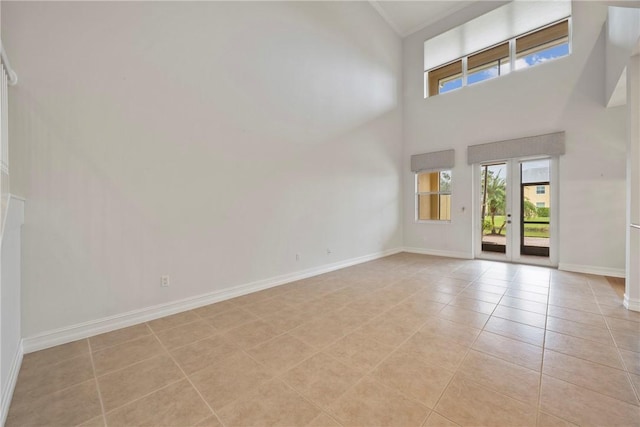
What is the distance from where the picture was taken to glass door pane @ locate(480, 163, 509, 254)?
17.8 ft

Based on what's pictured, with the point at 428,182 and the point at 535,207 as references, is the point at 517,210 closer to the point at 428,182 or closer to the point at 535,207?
the point at 535,207

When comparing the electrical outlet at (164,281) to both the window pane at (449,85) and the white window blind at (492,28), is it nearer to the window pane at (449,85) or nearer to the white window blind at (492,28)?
the window pane at (449,85)

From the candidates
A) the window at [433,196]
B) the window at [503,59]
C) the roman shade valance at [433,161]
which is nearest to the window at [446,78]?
the window at [503,59]

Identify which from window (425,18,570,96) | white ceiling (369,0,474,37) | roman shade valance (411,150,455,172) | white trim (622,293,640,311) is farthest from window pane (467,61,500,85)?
white trim (622,293,640,311)

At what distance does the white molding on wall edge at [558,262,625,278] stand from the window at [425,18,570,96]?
3.87 m

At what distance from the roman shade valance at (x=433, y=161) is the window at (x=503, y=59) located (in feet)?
5.36

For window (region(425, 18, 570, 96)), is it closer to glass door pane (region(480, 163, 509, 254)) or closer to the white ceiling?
the white ceiling

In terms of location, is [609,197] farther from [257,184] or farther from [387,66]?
[257,184]

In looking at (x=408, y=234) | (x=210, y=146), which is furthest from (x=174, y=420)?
(x=408, y=234)

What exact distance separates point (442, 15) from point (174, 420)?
8235mm

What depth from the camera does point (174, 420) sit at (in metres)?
1.45

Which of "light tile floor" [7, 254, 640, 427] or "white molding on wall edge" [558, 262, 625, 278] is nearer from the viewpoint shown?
"light tile floor" [7, 254, 640, 427]

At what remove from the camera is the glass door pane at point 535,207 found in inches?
193

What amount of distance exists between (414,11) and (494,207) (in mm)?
4855
